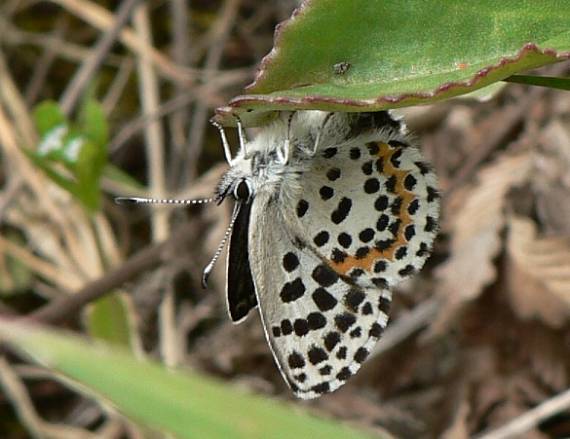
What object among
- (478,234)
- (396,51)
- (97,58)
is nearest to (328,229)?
(396,51)

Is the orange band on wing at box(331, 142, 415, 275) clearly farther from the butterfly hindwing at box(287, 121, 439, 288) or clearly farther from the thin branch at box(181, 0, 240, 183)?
the thin branch at box(181, 0, 240, 183)

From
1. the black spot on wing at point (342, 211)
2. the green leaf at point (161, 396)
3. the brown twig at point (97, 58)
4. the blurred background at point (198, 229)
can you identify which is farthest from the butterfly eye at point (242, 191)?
the brown twig at point (97, 58)

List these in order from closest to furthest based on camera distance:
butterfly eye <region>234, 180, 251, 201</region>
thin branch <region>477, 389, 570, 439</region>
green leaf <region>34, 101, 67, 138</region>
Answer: butterfly eye <region>234, 180, 251, 201</region> < thin branch <region>477, 389, 570, 439</region> < green leaf <region>34, 101, 67, 138</region>

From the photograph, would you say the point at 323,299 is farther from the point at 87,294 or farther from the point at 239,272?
the point at 87,294

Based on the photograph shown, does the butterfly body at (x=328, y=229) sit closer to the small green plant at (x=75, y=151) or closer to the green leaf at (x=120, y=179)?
the small green plant at (x=75, y=151)

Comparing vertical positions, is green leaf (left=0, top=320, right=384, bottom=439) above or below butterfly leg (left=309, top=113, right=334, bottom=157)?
above

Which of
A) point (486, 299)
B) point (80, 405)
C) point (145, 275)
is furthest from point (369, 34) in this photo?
point (80, 405)

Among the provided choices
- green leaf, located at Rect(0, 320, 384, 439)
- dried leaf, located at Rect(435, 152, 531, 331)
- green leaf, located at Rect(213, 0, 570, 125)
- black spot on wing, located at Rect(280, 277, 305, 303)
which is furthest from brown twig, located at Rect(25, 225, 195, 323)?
green leaf, located at Rect(0, 320, 384, 439)
